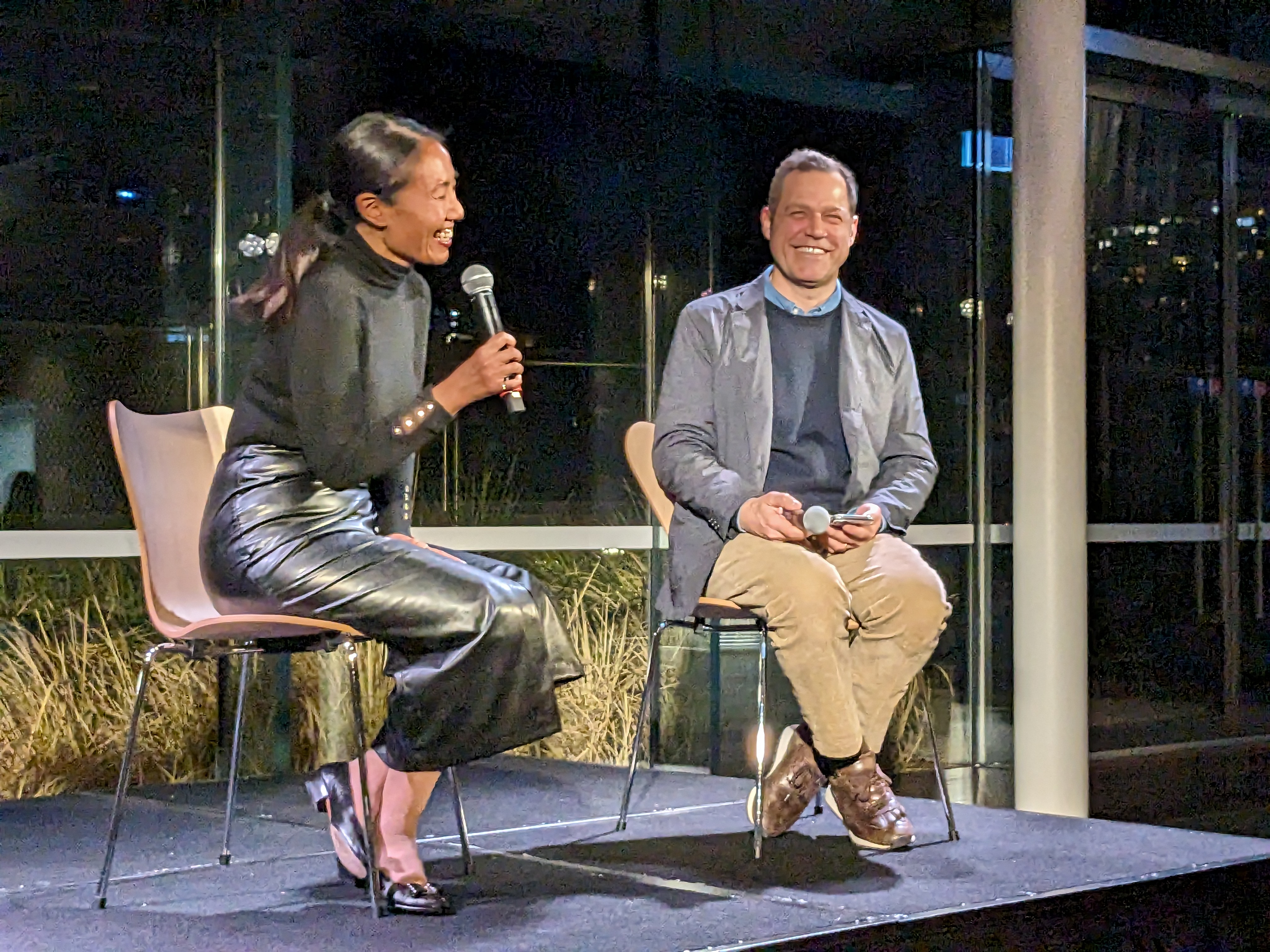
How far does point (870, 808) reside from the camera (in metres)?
2.88

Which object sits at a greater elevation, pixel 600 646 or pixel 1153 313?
pixel 1153 313

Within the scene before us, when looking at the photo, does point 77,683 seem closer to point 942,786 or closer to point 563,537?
point 563,537

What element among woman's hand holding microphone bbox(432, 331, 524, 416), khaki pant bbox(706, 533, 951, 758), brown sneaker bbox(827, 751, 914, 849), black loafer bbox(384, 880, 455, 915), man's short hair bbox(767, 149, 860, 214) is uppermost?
man's short hair bbox(767, 149, 860, 214)

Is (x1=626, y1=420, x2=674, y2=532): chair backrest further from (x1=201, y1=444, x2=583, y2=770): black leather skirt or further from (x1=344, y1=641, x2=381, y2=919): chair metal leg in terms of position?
(x1=344, y1=641, x2=381, y2=919): chair metal leg

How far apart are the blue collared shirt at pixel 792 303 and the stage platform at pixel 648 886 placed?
110 centimetres

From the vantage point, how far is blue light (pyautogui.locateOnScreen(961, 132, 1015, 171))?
564 cm

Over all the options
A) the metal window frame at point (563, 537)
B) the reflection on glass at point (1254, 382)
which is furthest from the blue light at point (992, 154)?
the reflection on glass at point (1254, 382)

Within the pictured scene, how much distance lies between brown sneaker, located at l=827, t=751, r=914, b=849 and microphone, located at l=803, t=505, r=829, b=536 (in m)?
0.45

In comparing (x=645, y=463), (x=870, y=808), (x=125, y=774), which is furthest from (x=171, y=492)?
(x=870, y=808)

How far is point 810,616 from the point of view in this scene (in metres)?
2.85

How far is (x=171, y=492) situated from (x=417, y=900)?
3.23 ft

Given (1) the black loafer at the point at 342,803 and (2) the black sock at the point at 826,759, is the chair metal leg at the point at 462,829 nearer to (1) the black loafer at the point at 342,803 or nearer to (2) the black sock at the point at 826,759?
(1) the black loafer at the point at 342,803

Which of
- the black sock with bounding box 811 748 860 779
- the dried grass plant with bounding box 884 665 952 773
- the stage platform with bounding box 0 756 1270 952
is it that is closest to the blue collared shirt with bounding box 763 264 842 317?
the black sock with bounding box 811 748 860 779

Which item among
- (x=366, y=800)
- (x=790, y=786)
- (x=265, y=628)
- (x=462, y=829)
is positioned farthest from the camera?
(x=790, y=786)
